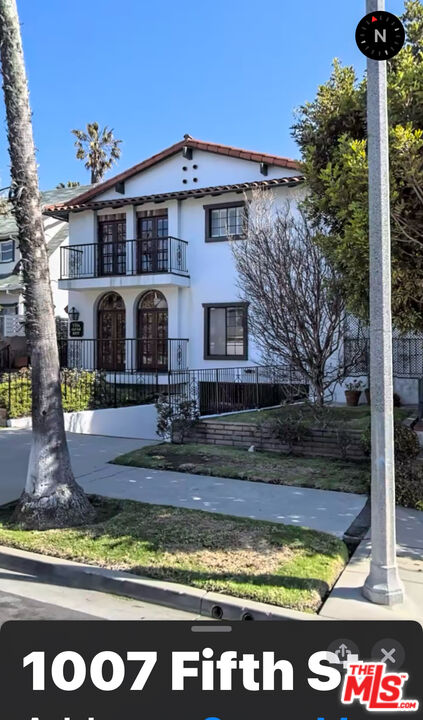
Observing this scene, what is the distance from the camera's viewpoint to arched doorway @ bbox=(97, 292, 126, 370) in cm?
1839

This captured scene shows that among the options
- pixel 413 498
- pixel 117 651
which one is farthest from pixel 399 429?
pixel 117 651

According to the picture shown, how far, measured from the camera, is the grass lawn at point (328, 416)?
10000mm

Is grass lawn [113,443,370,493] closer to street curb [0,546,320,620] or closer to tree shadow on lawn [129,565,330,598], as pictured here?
tree shadow on lawn [129,565,330,598]

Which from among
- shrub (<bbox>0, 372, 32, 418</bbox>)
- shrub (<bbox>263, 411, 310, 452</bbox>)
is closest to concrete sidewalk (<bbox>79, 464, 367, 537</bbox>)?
shrub (<bbox>263, 411, 310, 452</bbox>)

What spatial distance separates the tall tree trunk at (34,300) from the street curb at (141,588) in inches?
36.2

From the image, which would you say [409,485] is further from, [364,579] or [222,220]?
[222,220]

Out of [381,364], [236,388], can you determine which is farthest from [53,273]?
[381,364]

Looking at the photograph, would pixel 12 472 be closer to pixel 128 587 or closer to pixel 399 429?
pixel 128 587

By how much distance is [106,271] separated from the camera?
1852 centimetres

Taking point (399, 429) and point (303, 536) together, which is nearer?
point (303, 536)

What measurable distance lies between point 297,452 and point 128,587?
5504mm

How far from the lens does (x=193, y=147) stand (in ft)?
56.7

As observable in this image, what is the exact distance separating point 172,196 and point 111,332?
5.05 m

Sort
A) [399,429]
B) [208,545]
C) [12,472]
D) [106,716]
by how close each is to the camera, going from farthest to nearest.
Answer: [12,472] → [399,429] → [208,545] → [106,716]
